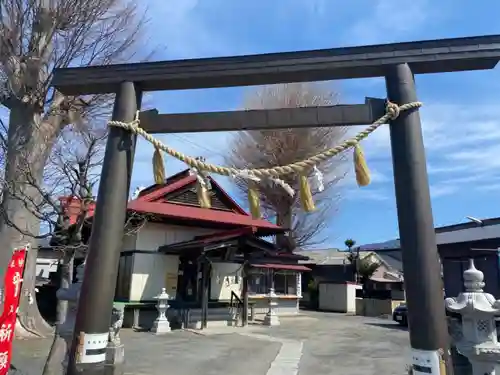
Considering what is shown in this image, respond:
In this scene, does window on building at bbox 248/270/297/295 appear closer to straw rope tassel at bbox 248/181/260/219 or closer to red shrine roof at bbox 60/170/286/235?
red shrine roof at bbox 60/170/286/235

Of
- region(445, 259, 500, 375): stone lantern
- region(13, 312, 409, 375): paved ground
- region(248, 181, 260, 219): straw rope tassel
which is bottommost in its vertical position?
region(13, 312, 409, 375): paved ground

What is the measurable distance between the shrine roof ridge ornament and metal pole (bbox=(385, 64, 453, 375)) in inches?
13.8

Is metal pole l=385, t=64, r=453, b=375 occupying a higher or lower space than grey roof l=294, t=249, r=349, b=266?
lower

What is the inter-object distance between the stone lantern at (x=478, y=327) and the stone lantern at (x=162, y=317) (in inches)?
462

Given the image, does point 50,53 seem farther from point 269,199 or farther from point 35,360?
point 269,199

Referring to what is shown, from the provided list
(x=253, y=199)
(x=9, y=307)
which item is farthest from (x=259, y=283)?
(x=253, y=199)

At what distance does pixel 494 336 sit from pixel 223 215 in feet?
49.8

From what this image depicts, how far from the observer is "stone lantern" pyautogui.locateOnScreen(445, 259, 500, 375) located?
14.0 feet

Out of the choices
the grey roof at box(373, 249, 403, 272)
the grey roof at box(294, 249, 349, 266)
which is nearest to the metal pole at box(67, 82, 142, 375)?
the grey roof at box(294, 249, 349, 266)

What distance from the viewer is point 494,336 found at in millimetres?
4352

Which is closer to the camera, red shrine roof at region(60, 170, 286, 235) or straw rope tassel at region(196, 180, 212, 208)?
straw rope tassel at region(196, 180, 212, 208)

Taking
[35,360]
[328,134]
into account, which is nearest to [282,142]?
[328,134]

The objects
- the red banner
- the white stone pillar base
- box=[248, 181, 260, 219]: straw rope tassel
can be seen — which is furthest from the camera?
the white stone pillar base

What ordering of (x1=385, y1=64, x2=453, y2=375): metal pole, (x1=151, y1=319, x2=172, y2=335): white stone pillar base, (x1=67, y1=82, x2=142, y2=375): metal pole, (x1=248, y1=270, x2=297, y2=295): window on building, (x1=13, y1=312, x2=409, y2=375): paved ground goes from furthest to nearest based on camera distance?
(x1=248, y1=270, x2=297, y2=295): window on building → (x1=151, y1=319, x2=172, y2=335): white stone pillar base → (x1=13, y1=312, x2=409, y2=375): paved ground → (x1=67, y1=82, x2=142, y2=375): metal pole → (x1=385, y1=64, x2=453, y2=375): metal pole
